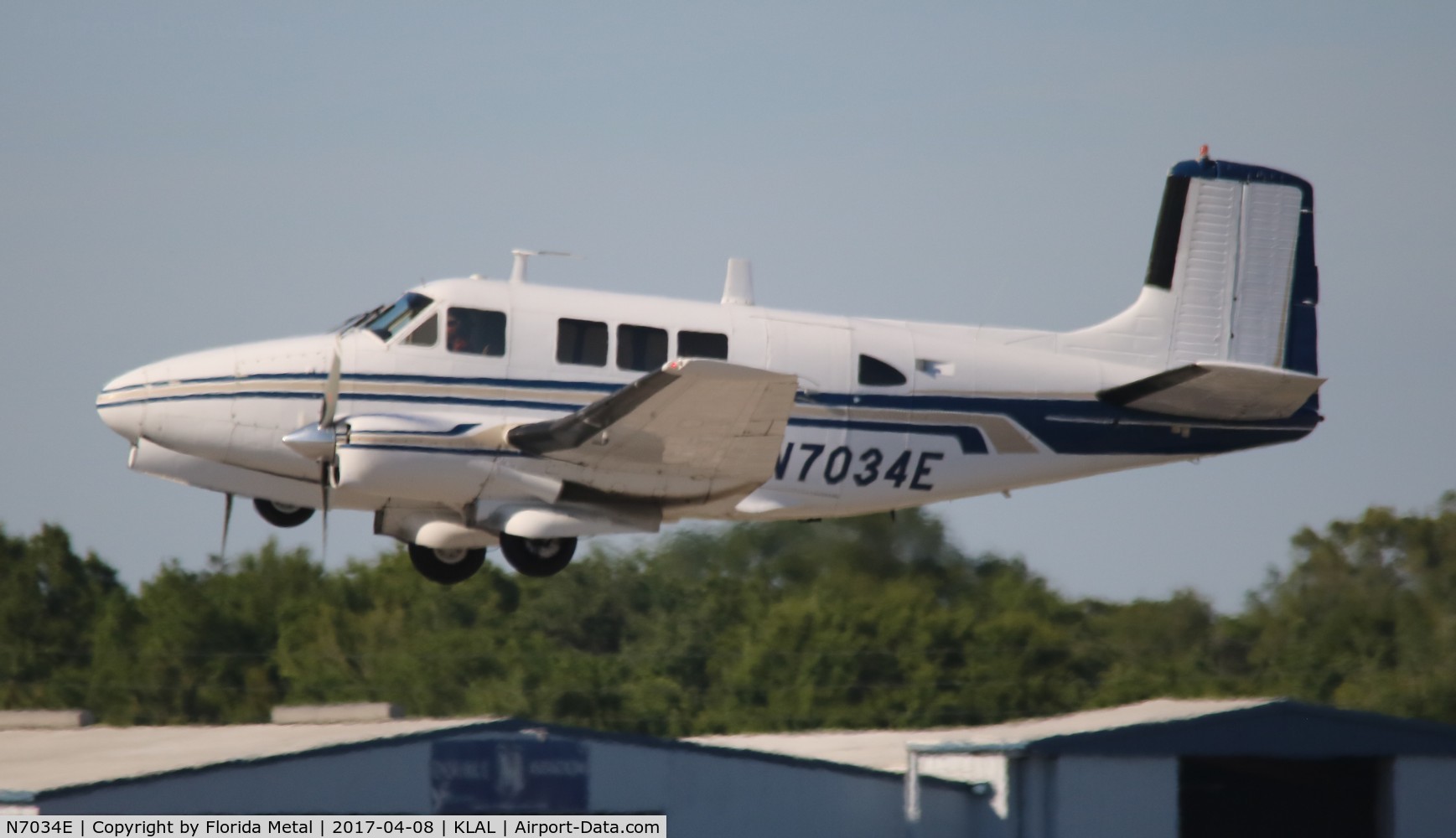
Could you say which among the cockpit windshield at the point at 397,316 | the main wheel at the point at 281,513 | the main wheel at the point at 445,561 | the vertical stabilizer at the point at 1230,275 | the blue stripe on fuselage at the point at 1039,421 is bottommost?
the main wheel at the point at 445,561

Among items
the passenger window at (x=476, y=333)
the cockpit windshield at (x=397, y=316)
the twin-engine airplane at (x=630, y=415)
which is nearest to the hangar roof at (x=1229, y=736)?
the twin-engine airplane at (x=630, y=415)

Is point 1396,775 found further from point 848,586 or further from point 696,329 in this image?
point 848,586

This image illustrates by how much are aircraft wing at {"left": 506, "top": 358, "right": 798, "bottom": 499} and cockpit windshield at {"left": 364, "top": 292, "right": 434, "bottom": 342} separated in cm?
148

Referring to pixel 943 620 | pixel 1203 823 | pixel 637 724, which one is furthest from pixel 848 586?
pixel 1203 823

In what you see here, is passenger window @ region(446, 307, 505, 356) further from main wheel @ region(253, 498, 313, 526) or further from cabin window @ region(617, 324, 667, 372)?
main wheel @ region(253, 498, 313, 526)

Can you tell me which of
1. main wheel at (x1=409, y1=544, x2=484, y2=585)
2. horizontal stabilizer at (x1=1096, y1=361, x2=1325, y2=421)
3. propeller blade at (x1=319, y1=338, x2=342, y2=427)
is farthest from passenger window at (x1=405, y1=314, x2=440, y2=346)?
horizontal stabilizer at (x1=1096, y1=361, x2=1325, y2=421)

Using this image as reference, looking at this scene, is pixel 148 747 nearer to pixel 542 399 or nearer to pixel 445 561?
pixel 445 561

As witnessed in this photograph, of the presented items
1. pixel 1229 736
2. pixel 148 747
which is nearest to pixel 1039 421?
pixel 1229 736

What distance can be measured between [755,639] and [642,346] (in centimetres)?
2148

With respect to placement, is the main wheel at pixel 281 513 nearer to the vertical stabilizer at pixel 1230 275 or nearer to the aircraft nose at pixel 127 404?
the aircraft nose at pixel 127 404

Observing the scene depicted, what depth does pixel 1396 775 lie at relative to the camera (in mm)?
22750

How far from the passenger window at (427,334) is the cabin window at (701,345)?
2268 millimetres

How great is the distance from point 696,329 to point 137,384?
5302 mm

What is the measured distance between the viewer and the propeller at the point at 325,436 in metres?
17.6
